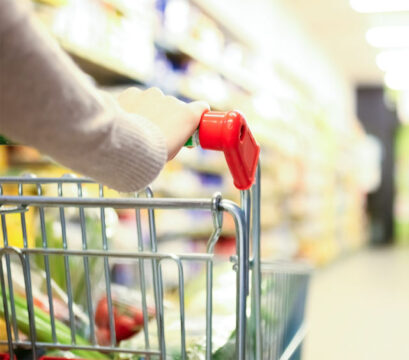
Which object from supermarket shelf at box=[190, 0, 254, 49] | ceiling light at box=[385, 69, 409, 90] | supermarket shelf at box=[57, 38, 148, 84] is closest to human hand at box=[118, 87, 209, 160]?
supermarket shelf at box=[57, 38, 148, 84]

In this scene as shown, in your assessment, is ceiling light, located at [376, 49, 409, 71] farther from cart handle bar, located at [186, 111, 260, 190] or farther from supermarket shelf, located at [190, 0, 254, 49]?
cart handle bar, located at [186, 111, 260, 190]

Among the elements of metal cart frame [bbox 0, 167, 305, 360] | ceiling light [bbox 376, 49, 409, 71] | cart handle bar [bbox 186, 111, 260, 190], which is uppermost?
ceiling light [bbox 376, 49, 409, 71]

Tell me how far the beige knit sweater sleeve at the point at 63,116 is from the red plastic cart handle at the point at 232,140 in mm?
89

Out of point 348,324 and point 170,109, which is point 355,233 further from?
point 170,109

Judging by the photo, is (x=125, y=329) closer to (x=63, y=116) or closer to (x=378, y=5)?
(x=63, y=116)

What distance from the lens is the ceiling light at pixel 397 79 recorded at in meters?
10.2

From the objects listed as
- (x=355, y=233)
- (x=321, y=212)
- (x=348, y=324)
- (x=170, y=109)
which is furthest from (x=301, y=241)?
(x=170, y=109)

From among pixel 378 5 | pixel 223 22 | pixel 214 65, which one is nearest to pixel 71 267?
pixel 214 65

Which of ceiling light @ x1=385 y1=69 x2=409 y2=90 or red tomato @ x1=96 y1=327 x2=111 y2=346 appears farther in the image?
ceiling light @ x1=385 y1=69 x2=409 y2=90

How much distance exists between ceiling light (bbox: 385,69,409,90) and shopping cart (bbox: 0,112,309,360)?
9603 mm

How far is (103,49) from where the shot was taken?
9.53 feet

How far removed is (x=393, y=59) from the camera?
9289 millimetres

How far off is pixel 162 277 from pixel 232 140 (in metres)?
0.41

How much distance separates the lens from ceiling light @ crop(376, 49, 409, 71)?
8828 millimetres
